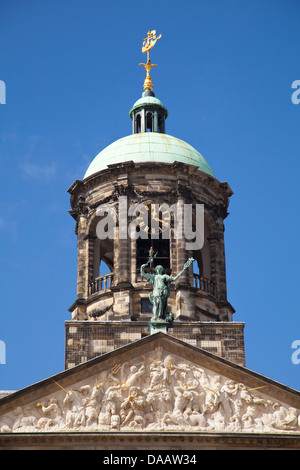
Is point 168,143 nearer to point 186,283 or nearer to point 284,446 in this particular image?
point 186,283

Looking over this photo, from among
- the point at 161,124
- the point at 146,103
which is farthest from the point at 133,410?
the point at 146,103

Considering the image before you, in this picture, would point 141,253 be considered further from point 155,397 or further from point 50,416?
point 50,416

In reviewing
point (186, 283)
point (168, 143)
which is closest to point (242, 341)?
point (186, 283)

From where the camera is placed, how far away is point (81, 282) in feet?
127

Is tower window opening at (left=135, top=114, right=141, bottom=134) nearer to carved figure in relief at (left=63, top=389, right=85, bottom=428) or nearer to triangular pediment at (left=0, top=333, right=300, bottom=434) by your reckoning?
triangular pediment at (left=0, top=333, right=300, bottom=434)

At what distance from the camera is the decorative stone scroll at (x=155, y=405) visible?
31.7m

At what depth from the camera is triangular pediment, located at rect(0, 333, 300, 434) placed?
31688 mm

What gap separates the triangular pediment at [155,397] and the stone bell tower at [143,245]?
3909 millimetres

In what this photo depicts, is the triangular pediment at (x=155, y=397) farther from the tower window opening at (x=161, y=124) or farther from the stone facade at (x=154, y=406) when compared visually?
the tower window opening at (x=161, y=124)

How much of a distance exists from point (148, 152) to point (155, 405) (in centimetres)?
Answer: 1110

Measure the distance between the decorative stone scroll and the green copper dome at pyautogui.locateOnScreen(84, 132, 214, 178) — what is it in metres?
9.58

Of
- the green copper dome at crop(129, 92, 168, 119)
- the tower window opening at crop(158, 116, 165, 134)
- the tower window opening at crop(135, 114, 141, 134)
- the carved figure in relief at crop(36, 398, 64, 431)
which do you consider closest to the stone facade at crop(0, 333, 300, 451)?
the carved figure in relief at crop(36, 398, 64, 431)

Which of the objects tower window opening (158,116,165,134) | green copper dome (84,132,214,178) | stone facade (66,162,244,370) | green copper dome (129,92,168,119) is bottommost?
stone facade (66,162,244,370)

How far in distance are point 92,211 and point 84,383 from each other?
905 cm
